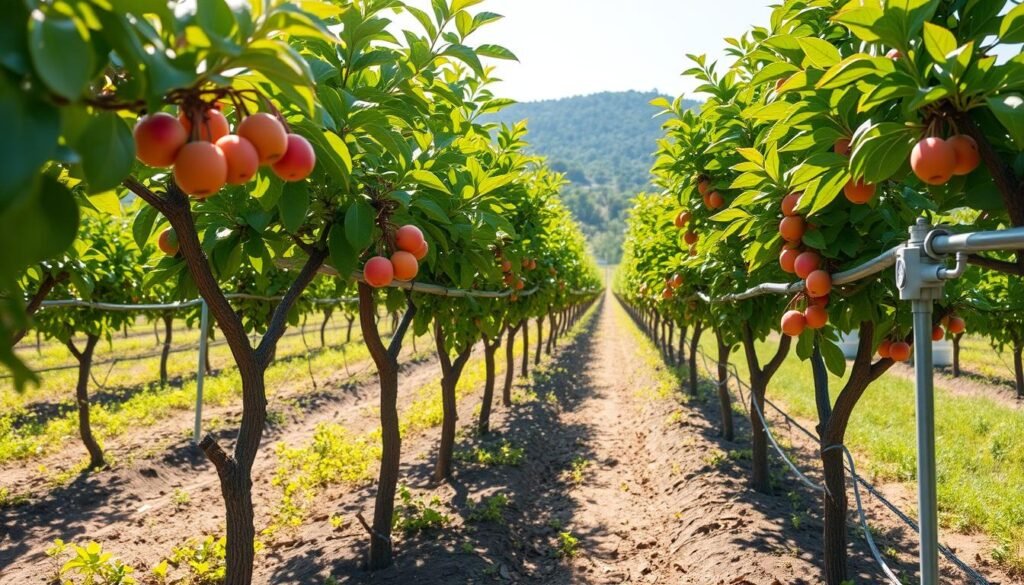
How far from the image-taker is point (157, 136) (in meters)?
1.07

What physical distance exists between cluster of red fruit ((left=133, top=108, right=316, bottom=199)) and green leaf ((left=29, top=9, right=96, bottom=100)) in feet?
0.74

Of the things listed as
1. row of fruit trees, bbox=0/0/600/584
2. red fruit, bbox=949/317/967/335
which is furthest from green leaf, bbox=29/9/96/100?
red fruit, bbox=949/317/967/335

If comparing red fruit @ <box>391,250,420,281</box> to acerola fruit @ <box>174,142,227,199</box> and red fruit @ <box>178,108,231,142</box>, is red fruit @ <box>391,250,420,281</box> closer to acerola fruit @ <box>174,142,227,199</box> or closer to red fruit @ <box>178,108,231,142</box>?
red fruit @ <box>178,108,231,142</box>

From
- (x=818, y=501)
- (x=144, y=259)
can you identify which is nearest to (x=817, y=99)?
(x=818, y=501)

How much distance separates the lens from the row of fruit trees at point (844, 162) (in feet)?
5.32

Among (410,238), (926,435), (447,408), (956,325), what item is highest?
(410,238)

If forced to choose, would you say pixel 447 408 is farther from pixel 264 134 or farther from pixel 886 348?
pixel 264 134

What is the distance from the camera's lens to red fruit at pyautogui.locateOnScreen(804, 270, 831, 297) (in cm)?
283

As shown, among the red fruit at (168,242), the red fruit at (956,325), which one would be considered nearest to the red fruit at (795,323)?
the red fruit at (956,325)

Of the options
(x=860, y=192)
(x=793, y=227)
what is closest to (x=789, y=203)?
(x=793, y=227)

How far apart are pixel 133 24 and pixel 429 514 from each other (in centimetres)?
497

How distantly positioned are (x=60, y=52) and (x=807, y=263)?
9.31 ft

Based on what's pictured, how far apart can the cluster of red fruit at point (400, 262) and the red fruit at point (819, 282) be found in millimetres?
1768

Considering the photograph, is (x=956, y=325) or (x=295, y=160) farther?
(x=956, y=325)
